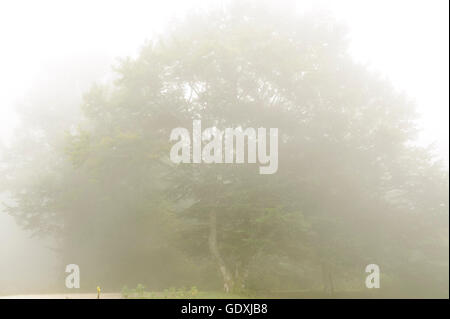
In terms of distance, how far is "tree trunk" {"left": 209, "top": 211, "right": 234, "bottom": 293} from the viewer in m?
17.9

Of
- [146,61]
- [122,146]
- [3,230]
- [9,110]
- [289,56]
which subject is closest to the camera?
[122,146]

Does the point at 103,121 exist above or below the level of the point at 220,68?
below

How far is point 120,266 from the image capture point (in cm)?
2716

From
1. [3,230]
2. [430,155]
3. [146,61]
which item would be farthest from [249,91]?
[3,230]

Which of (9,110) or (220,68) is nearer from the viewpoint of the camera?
(220,68)

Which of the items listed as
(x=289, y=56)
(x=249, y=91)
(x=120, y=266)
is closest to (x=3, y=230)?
(x=120, y=266)

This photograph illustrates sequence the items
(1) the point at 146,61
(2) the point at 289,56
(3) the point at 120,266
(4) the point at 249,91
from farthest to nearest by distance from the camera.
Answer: (3) the point at 120,266 < (4) the point at 249,91 < (2) the point at 289,56 < (1) the point at 146,61

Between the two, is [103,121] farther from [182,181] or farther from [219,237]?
[219,237]

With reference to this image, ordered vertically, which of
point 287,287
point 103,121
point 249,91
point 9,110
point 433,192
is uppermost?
point 9,110

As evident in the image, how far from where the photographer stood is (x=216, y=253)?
736 inches

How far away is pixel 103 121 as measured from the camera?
1848cm

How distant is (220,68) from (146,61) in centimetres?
357

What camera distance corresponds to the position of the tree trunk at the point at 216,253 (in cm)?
1795

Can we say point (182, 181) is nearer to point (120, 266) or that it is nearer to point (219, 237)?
point (219, 237)
